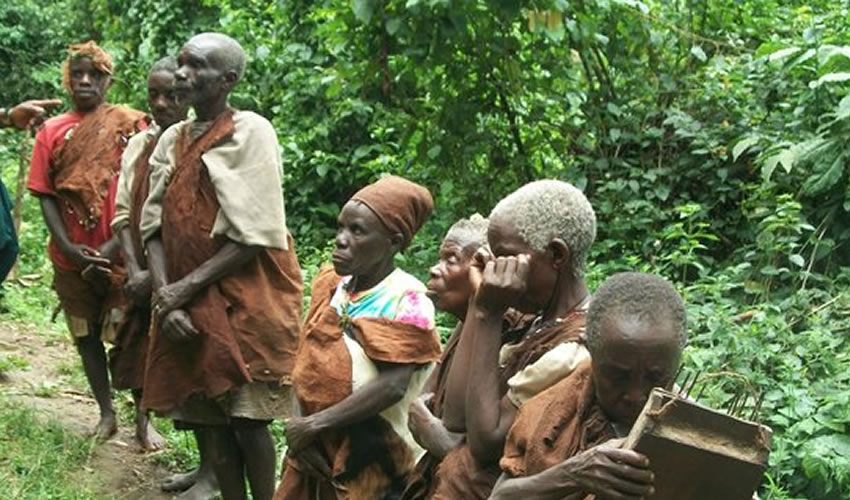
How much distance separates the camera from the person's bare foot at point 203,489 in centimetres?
537

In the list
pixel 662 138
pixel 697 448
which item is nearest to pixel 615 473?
pixel 697 448

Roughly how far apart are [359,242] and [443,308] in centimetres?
50

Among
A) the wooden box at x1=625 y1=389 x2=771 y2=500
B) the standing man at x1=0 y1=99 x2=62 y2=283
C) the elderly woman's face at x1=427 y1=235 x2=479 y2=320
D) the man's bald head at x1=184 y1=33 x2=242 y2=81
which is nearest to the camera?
the wooden box at x1=625 y1=389 x2=771 y2=500

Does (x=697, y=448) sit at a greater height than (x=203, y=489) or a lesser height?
greater

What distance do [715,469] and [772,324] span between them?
11.1 ft

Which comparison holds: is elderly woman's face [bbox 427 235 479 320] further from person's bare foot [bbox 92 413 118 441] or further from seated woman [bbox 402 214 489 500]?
person's bare foot [bbox 92 413 118 441]

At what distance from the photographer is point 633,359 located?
7.93 ft

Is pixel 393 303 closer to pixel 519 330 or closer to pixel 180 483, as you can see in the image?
pixel 519 330

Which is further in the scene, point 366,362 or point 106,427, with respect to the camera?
point 106,427

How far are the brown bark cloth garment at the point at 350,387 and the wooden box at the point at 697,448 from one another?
1.75 meters

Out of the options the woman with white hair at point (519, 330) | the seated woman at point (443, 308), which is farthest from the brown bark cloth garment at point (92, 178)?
the woman with white hair at point (519, 330)

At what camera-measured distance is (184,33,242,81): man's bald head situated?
475cm

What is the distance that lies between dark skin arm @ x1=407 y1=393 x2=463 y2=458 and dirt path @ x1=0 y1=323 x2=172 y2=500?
2552 millimetres

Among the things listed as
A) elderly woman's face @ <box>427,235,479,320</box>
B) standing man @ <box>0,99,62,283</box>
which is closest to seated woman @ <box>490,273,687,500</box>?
elderly woman's face @ <box>427,235,479,320</box>
